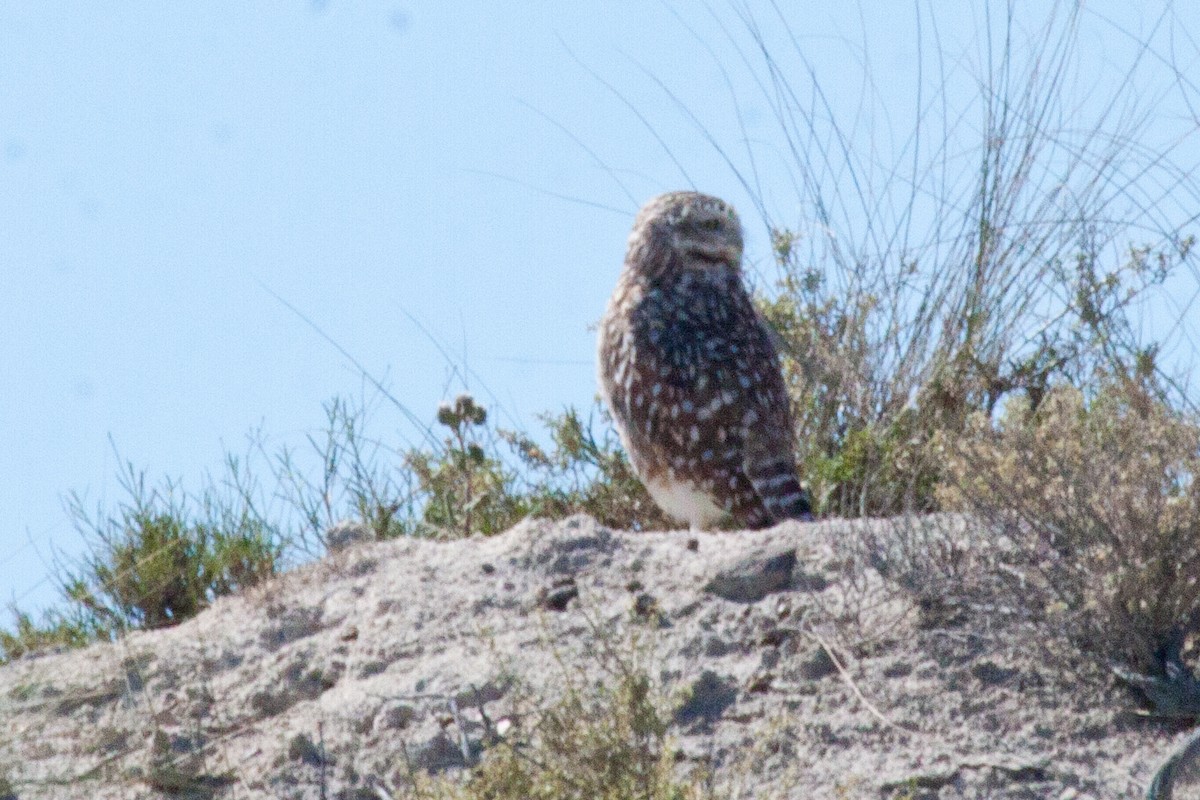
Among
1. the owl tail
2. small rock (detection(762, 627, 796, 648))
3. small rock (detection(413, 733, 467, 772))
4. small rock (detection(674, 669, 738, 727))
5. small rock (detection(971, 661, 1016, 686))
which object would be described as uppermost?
the owl tail

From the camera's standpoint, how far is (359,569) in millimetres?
6816

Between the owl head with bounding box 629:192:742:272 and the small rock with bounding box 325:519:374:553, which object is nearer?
the small rock with bounding box 325:519:374:553

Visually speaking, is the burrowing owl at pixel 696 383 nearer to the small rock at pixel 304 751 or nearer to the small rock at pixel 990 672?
the small rock at pixel 990 672

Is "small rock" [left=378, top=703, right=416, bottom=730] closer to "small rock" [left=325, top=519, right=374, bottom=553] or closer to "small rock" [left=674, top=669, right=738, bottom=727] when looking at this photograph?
"small rock" [left=674, top=669, right=738, bottom=727]

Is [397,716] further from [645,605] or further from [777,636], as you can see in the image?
[777,636]

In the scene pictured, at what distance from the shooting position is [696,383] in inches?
328

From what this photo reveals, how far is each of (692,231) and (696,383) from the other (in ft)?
2.28

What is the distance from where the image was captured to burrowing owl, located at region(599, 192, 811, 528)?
27.0ft

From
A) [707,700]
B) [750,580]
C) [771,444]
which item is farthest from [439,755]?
[771,444]

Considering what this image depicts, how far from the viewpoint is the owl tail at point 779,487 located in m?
7.94

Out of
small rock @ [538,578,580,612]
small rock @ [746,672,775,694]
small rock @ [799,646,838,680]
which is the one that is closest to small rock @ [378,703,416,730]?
small rock @ [538,578,580,612]

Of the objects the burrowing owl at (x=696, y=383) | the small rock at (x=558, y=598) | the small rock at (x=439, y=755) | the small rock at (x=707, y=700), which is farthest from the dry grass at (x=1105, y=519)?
the burrowing owl at (x=696, y=383)

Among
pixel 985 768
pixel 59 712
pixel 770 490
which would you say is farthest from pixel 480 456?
pixel 985 768

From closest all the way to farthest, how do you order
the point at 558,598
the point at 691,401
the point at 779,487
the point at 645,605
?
the point at 645,605, the point at 558,598, the point at 779,487, the point at 691,401
